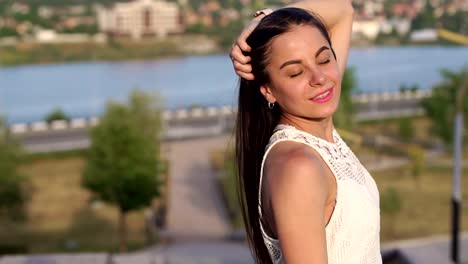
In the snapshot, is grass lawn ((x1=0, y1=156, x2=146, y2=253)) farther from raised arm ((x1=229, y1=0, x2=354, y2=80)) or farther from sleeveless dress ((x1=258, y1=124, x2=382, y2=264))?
sleeveless dress ((x1=258, y1=124, x2=382, y2=264))

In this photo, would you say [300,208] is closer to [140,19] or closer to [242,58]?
[242,58]

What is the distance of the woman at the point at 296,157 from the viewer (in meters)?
0.84

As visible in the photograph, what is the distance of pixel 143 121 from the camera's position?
13.6 meters

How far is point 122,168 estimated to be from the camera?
905 cm

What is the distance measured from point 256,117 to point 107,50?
41.9 metres

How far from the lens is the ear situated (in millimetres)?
992

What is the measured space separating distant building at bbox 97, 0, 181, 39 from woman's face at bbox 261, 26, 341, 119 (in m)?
41.3

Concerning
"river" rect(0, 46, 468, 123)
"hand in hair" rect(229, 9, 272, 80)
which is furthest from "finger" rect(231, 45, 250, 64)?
"river" rect(0, 46, 468, 123)

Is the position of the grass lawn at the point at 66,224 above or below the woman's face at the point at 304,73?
below

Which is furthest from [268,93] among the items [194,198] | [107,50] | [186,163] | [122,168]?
[107,50]

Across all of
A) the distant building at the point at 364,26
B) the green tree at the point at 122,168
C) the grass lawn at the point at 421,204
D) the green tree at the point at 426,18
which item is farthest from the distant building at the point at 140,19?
the green tree at the point at 122,168

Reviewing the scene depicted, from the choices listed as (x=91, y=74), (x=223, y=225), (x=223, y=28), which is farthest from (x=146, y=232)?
(x=91, y=74)

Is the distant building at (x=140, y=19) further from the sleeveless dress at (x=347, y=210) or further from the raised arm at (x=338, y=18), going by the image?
the sleeveless dress at (x=347, y=210)

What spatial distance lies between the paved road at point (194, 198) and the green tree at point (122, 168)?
0.64 metres
